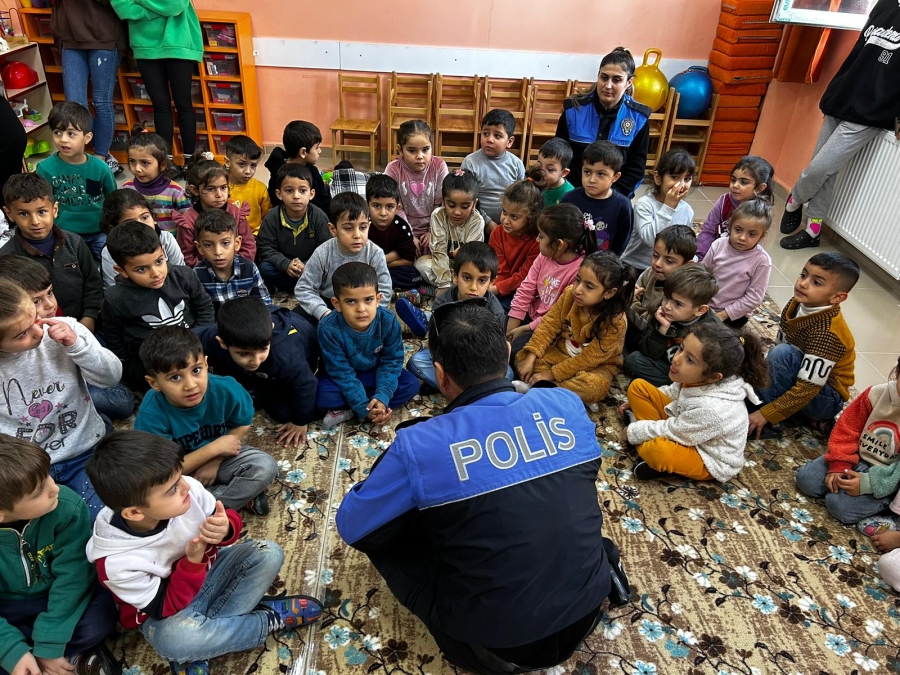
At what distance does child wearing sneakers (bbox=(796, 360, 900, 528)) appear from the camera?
2.08 m

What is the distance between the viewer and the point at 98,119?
469 cm

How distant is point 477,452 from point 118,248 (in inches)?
67.1

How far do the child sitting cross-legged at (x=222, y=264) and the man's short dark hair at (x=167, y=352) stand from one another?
0.84 meters

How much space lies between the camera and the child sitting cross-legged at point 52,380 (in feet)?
5.63

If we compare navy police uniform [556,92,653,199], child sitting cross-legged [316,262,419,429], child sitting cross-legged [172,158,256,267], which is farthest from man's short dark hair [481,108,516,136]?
child sitting cross-legged [316,262,419,429]

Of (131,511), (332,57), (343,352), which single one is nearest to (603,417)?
(343,352)

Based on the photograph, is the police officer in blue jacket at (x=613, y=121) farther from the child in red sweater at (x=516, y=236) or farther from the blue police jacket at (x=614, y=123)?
the child in red sweater at (x=516, y=236)

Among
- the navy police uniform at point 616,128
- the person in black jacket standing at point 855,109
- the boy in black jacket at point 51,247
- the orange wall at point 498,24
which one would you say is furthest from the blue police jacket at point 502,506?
the orange wall at point 498,24

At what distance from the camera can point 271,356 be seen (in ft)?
7.29

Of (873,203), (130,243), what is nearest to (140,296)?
(130,243)

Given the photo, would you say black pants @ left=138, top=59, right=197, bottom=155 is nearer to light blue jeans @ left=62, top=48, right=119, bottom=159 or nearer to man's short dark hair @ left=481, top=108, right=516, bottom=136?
light blue jeans @ left=62, top=48, right=119, bottom=159

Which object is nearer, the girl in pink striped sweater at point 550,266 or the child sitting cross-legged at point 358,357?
the child sitting cross-legged at point 358,357

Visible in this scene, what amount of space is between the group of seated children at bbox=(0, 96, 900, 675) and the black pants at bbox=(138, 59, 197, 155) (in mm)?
1567

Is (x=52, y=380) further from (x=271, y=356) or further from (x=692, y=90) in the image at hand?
(x=692, y=90)
